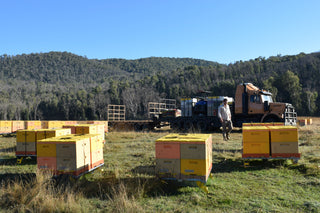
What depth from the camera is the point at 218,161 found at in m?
7.77

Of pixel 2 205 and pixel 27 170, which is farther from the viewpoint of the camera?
pixel 27 170

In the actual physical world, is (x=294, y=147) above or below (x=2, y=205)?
above

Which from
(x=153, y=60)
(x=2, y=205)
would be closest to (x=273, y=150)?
(x=2, y=205)

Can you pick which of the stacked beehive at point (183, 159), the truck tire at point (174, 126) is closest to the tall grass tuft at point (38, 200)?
the stacked beehive at point (183, 159)

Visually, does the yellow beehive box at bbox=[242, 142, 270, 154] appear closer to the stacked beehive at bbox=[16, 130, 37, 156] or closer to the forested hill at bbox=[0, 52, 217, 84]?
the stacked beehive at bbox=[16, 130, 37, 156]

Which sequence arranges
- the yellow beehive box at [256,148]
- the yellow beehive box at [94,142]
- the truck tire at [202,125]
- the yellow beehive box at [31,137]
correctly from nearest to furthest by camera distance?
the yellow beehive box at [94,142]
the yellow beehive box at [256,148]
the yellow beehive box at [31,137]
the truck tire at [202,125]

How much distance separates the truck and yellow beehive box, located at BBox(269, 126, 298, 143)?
33.7 ft

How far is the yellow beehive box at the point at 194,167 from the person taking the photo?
4867 millimetres

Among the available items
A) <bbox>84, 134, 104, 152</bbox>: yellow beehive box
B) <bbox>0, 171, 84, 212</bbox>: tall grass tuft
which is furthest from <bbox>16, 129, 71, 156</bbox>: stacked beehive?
<bbox>0, 171, 84, 212</bbox>: tall grass tuft

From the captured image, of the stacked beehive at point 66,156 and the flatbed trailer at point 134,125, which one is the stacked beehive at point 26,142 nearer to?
the stacked beehive at point 66,156

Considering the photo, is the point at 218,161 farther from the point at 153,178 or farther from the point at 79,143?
the point at 79,143

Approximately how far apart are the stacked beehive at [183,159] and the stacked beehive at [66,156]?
201 cm

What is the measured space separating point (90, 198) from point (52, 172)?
151cm

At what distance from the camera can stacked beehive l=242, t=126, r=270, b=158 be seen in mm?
6943
